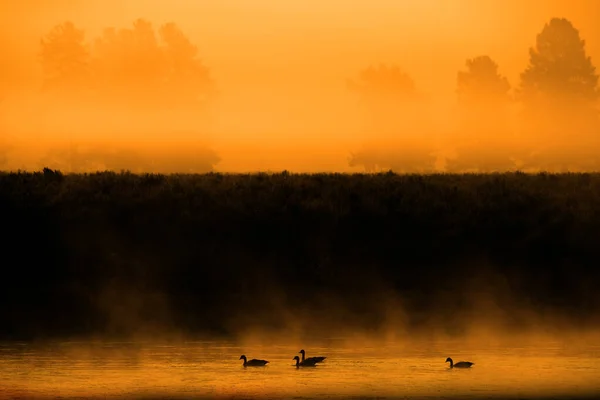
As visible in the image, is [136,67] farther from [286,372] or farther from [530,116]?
[286,372]

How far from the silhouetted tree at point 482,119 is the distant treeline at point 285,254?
54.3 meters

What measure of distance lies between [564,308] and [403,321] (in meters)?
4.64

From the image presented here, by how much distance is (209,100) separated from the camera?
105 meters

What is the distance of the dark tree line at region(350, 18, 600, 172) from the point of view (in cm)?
10156

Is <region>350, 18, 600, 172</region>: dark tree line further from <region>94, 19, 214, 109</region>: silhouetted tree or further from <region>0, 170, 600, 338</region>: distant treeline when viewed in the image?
<region>0, 170, 600, 338</region>: distant treeline

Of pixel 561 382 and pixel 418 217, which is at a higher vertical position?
pixel 418 217

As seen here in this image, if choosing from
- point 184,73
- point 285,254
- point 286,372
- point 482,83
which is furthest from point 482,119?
point 286,372

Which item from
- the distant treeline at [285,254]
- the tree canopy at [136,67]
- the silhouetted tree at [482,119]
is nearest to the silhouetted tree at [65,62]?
the tree canopy at [136,67]

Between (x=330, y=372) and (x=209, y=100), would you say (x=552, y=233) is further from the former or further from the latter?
(x=209, y=100)

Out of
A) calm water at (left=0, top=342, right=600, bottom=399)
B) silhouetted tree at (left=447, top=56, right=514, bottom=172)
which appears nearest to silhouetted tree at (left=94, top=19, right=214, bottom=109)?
silhouetted tree at (left=447, top=56, right=514, bottom=172)

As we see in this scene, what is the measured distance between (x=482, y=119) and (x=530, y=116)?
3309 mm

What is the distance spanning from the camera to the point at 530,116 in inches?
4141

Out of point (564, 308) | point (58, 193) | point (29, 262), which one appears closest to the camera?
point (564, 308)

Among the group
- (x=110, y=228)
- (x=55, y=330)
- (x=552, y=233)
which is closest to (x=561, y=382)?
(x=55, y=330)
